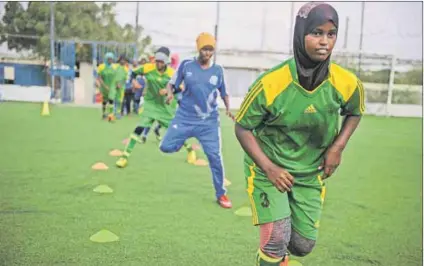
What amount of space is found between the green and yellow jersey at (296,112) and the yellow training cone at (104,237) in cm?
194

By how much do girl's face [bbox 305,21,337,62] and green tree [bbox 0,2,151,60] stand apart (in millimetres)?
16906

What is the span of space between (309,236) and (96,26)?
28.4 meters

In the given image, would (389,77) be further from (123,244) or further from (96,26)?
Answer: (123,244)

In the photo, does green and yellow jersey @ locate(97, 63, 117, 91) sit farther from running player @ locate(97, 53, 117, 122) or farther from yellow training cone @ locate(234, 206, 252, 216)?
yellow training cone @ locate(234, 206, 252, 216)

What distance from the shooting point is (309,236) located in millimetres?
3434

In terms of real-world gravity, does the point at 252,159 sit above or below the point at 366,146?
above

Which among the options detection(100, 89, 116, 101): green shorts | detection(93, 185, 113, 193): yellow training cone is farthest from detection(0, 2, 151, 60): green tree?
detection(93, 185, 113, 193): yellow training cone

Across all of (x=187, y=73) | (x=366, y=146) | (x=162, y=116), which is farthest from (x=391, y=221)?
(x=366, y=146)

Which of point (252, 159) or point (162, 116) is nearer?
point (252, 159)

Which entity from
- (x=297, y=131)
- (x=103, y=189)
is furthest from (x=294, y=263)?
(x=103, y=189)

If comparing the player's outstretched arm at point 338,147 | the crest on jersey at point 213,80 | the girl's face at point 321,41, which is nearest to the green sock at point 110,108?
the crest on jersey at point 213,80

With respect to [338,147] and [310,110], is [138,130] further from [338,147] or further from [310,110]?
[310,110]

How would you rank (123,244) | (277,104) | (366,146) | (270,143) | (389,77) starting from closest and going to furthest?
(277,104) → (270,143) → (123,244) → (366,146) → (389,77)

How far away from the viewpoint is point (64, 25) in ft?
89.9
